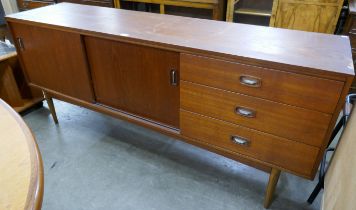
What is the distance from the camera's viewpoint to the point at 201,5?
9.08 feet

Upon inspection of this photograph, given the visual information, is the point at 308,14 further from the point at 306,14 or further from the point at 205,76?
the point at 205,76

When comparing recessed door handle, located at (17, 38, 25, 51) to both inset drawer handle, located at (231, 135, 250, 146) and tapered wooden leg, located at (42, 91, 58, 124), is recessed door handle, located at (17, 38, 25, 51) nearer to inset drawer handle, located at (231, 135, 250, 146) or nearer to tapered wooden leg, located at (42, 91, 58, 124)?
tapered wooden leg, located at (42, 91, 58, 124)

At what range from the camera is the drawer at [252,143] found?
45.7 inches

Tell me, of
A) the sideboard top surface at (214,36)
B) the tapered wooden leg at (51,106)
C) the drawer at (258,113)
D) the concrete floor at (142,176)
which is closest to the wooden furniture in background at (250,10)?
the sideboard top surface at (214,36)

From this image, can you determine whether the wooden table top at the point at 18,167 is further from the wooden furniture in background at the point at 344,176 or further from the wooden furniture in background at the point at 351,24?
the wooden furniture in background at the point at 351,24

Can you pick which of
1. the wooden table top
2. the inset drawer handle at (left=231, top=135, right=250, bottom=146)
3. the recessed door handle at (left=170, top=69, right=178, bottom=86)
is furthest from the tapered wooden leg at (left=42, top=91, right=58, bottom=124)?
the inset drawer handle at (left=231, top=135, right=250, bottom=146)

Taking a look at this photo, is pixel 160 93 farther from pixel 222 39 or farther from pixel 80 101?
pixel 80 101

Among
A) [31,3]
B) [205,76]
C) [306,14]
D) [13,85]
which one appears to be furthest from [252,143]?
[31,3]

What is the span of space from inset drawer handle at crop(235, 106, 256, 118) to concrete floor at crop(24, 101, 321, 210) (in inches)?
22.6

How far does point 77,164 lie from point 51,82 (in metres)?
0.60

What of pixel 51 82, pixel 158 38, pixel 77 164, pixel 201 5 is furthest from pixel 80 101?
pixel 201 5

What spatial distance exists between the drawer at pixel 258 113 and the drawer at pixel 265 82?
0.03m

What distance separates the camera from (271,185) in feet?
4.47

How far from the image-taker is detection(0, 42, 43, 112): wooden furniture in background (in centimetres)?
207
